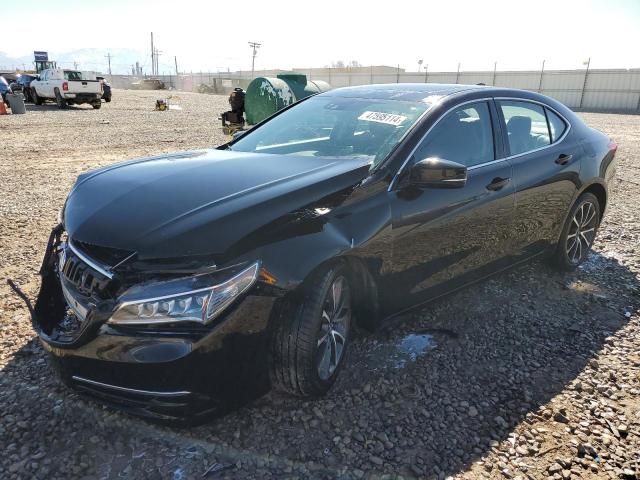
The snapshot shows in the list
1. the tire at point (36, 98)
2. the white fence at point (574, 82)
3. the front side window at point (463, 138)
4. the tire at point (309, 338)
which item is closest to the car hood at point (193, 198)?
the tire at point (309, 338)

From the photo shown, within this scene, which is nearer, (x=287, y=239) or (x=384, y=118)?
(x=287, y=239)

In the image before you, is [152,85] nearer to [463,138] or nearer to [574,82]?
[574,82]

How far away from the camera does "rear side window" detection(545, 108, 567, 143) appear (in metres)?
4.29

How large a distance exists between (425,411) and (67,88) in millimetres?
25551

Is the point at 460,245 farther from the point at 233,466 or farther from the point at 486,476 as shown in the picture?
the point at 233,466

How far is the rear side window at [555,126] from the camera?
14.1 feet

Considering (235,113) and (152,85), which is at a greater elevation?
(152,85)

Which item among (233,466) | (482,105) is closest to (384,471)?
(233,466)

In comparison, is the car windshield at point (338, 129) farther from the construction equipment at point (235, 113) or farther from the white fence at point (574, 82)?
the white fence at point (574, 82)

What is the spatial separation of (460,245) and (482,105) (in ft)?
3.57

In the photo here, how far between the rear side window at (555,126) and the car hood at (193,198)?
216cm

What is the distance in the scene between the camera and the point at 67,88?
2372 centimetres

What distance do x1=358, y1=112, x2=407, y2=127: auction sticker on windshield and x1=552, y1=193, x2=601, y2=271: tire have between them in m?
2.03

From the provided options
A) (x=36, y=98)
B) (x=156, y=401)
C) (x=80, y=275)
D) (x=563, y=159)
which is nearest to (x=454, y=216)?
(x=563, y=159)
